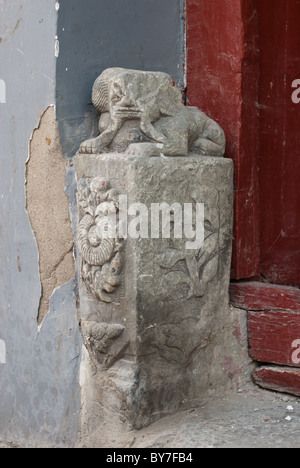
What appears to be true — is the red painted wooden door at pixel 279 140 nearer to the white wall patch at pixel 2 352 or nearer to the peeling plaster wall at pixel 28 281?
the peeling plaster wall at pixel 28 281

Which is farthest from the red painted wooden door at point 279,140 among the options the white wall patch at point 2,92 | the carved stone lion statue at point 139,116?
the white wall patch at point 2,92

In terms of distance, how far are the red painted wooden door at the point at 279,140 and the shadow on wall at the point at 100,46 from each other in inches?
14.0

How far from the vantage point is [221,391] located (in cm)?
288

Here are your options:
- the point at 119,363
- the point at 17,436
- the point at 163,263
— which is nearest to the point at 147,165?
the point at 163,263

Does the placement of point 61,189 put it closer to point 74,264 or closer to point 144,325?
point 74,264

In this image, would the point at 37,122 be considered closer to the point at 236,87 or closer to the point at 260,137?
the point at 236,87

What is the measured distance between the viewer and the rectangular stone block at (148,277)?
248 centimetres

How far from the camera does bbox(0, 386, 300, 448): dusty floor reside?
97.6 inches

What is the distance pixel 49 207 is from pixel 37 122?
32 centimetres

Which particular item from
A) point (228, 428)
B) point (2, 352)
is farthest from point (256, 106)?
point (2, 352)

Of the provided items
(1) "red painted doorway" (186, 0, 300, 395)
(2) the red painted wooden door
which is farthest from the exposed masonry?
(2) the red painted wooden door

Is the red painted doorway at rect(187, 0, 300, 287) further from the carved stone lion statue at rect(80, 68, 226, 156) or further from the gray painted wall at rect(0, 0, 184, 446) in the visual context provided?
the carved stone lion statue at rect(80, 68, 226, 156)

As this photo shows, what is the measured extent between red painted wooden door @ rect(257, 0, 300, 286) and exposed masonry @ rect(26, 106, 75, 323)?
2.60ft

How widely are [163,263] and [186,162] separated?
14.1 inches
